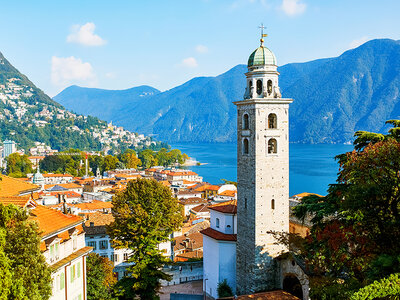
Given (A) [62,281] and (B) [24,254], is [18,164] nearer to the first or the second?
(A) [62,281]

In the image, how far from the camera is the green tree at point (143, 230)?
20.1m

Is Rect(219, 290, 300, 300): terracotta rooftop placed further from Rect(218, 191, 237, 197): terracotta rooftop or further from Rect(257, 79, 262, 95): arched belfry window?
Rect(218, 191, 237, 197): terracotta rooftop

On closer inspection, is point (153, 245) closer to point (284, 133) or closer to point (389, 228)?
point (284, 133)

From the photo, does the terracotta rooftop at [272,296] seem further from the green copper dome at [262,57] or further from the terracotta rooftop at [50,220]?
the green copper dome at [262,57]

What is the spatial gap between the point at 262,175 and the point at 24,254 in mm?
12161

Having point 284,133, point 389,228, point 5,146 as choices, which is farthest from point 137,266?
point 5,146

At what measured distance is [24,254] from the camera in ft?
30.8

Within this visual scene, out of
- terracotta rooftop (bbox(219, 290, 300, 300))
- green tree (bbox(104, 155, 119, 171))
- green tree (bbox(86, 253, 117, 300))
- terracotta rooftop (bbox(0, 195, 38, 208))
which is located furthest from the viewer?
green tree (bbox(104, 155, 119, 171))

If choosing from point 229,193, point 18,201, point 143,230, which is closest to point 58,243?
point 18,201

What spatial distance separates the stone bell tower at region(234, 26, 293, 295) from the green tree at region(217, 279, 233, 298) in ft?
2.20

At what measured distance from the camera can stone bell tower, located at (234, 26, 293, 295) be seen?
63.8 feet

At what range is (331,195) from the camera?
583 inches

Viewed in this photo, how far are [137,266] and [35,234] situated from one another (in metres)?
11.1

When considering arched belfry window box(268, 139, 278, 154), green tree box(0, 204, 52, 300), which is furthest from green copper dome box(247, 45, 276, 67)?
green tree box(0, 204, 52, 300)
